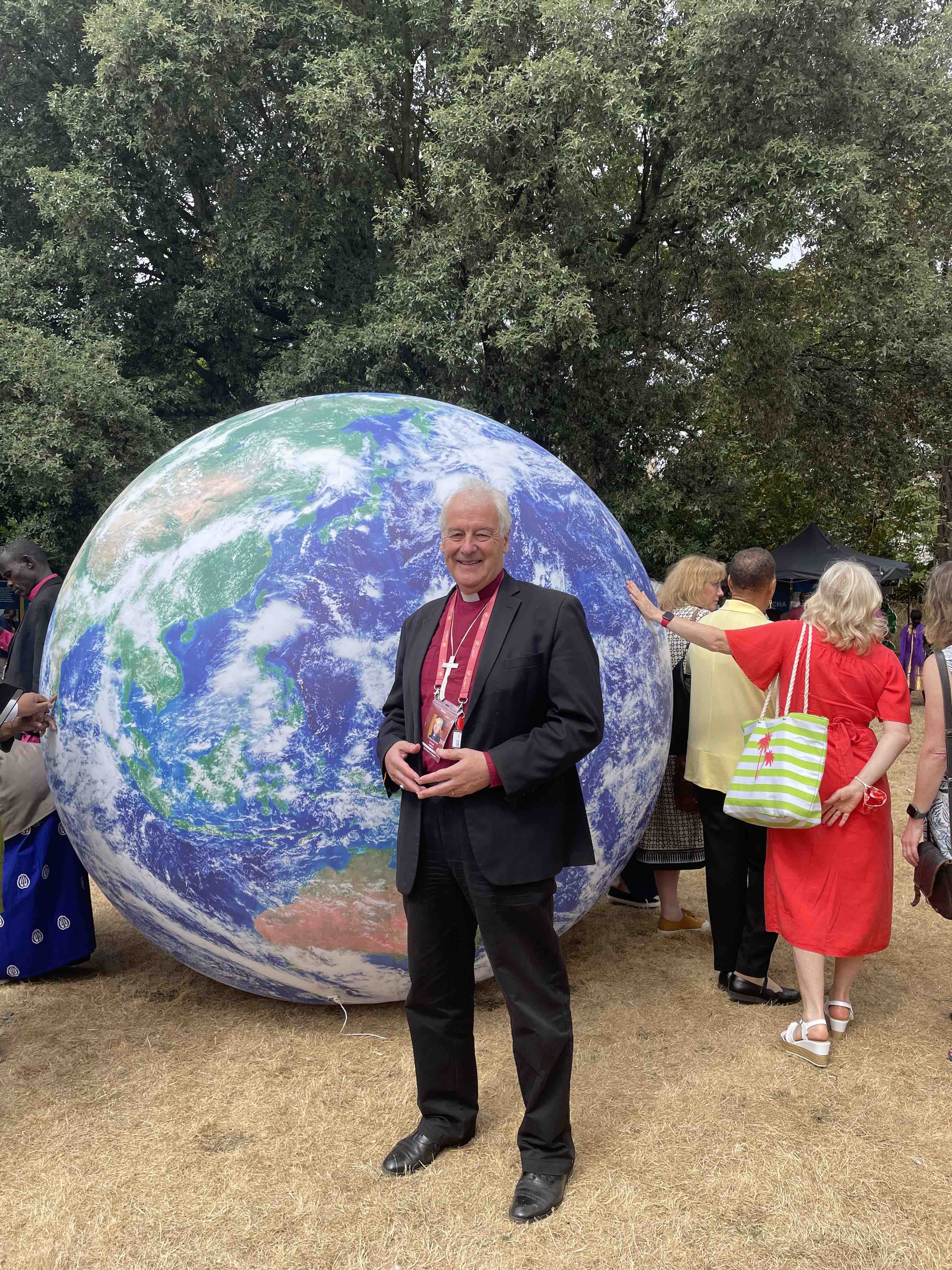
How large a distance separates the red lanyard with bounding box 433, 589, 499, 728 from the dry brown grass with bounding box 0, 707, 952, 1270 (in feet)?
5.10

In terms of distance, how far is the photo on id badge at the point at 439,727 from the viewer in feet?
9.64

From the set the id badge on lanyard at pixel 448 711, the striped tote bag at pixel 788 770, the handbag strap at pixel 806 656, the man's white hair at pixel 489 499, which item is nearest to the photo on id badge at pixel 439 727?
the id badge on lanyard at pixel 448 711

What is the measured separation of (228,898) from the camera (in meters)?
3.83

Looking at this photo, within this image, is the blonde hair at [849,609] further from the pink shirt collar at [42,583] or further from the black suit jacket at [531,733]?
the pink shirt collar at [42,583]

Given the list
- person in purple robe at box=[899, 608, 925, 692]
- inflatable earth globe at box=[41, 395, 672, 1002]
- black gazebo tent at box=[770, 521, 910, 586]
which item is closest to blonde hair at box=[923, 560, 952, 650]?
inflatable earth globe at box=[41, 395, 672, 1002]

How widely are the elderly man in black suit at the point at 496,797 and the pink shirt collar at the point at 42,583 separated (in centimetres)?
388

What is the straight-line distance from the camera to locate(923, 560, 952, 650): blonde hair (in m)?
3.92

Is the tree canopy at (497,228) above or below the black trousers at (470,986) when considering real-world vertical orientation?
above

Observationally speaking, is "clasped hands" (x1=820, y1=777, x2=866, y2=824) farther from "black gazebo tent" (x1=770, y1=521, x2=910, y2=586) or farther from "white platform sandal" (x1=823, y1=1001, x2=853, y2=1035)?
"black gazebo tent" (x1=770, y1=521, x2=910, y2=586)

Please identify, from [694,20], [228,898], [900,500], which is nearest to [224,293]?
[694,20]

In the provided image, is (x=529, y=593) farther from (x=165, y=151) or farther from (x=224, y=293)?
(x=165, y=151)

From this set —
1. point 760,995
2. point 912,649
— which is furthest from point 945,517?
point 760,995

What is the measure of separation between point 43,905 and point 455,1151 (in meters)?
2.56

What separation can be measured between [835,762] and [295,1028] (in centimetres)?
259
